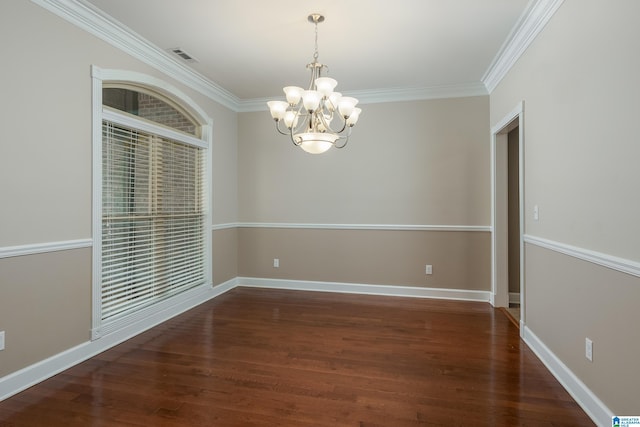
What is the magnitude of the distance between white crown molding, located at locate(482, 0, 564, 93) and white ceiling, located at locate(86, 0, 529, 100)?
6 centimetres

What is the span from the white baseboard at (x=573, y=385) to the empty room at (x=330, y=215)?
0.02 metres

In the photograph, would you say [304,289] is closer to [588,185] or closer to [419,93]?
[419,93]

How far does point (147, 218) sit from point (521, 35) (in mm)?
3890

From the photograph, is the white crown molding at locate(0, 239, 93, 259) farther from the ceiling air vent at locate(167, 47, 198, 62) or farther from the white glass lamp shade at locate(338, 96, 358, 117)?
the white glass lamp shade at locate(338, 96, 358, 117)

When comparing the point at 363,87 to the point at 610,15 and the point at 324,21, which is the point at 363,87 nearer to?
the point at 324,21

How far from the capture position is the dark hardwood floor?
2.02 meters

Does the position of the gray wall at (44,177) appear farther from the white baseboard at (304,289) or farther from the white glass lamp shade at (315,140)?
the white glass lamp shade at (315,140)

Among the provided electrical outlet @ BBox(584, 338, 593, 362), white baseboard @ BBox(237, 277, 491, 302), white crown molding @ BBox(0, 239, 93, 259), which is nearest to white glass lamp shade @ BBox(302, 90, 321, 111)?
white crown molding @ BBox(0, 239, 93, 259)

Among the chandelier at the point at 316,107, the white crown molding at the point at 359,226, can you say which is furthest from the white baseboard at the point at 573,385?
the chandelier at the point at 316,107

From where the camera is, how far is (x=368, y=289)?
470 cm

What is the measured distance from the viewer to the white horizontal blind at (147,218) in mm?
3027

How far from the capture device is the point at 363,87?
14.5 ft

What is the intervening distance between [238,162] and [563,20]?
13.4ft

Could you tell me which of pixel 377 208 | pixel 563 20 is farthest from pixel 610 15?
pixel 377 208
